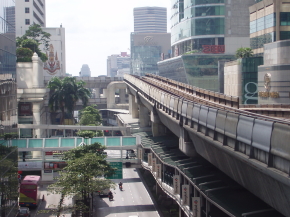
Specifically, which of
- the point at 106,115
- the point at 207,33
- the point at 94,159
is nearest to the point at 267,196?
the point at 94,159

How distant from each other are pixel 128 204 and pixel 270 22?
35.5 meters

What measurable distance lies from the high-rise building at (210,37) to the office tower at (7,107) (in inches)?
2686

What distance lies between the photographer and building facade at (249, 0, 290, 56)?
63688 mm

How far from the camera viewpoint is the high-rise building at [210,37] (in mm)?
99625

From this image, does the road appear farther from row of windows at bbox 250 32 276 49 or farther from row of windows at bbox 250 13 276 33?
row of windows at bbox 250 13 276 33

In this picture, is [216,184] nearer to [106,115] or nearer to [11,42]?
[11,42]

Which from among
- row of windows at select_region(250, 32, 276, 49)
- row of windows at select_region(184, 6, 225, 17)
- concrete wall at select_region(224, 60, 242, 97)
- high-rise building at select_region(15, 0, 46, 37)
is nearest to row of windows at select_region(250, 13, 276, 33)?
row of windows at select_region(250, 32, 276, 49)

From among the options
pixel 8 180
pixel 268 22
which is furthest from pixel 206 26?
pixel 8 180

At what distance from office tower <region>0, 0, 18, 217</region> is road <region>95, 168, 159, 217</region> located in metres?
11.7

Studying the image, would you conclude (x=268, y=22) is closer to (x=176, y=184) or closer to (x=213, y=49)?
(x=213, y=49)

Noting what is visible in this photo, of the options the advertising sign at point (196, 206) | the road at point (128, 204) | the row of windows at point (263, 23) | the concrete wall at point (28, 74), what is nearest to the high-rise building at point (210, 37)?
the row of windows at point (263, 23)

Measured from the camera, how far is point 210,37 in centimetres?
10719

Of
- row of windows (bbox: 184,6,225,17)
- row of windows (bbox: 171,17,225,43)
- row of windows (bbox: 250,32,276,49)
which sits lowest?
row of windows (bbox: 250,32,276,49)

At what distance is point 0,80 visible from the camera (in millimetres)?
28766
